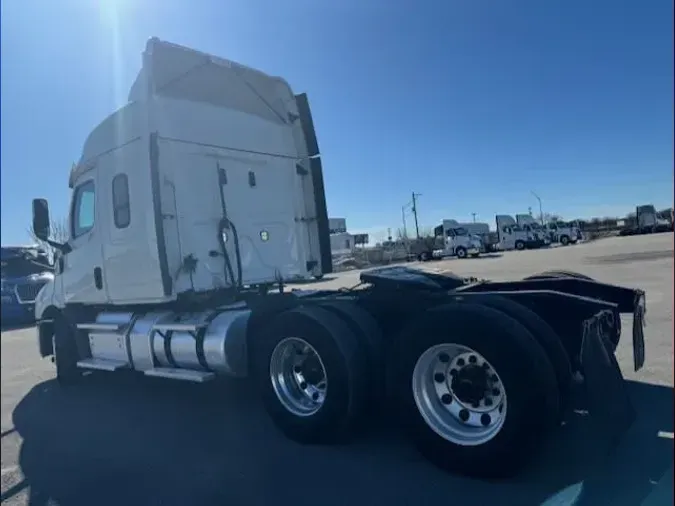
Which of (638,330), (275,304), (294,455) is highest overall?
(275,304)

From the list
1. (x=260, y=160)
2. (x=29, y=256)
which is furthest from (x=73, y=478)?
(x=260, y=160)

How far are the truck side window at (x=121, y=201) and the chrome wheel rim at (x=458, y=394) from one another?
A: 386cm

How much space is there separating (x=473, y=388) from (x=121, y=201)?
173 inches

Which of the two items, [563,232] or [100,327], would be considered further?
[100,327]

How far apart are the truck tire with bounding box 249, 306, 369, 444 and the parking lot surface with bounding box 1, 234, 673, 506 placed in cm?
21

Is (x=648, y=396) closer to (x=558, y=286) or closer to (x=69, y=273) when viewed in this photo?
(x=558, y=286)

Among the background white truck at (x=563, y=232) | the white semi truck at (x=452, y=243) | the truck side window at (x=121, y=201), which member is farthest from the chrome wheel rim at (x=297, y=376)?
the truck side window at (x=121, y=201)

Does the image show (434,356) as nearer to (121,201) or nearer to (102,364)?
(121,201)

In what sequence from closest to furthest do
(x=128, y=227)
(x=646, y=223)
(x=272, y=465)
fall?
(x=646, y=223)
(x=272, y=465)
(x=128, y=227)

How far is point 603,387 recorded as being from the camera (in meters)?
3.19

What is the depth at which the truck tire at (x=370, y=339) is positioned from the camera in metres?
4.02

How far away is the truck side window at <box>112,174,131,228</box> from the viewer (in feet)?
18.7

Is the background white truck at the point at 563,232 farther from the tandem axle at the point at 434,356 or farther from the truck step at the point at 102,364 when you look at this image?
the truck step at the point at 102,364

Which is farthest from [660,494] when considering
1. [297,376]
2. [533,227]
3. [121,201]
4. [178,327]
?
[121,201]
